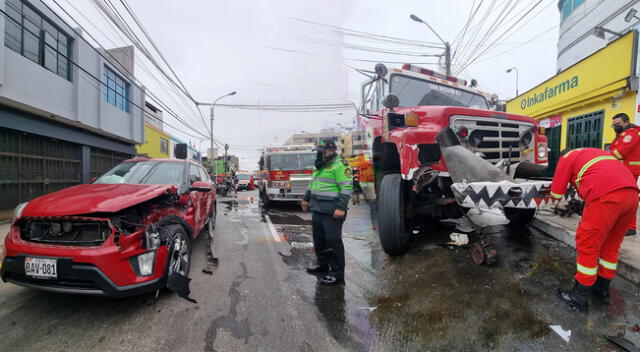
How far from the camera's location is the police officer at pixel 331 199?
350 centimetres

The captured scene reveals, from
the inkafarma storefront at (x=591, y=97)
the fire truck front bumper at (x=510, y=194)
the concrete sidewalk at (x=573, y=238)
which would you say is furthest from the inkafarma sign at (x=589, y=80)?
the fire truck front bumper at (x=510, y=194)

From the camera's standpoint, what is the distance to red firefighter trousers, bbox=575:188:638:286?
2520 millimetres

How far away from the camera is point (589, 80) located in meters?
8.36

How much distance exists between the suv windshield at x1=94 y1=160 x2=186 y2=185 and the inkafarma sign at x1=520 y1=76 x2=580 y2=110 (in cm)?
Answer: 1097

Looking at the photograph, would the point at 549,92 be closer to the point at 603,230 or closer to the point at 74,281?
the point at 603,230

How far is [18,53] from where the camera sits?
8211mm

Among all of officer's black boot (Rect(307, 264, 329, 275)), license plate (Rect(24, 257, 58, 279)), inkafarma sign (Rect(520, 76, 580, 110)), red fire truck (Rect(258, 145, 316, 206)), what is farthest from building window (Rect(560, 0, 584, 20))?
license plate (Rect(24, 257, 58, 279))

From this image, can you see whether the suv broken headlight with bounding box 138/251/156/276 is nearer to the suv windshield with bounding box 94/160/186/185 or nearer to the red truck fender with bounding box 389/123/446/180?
the suv windshield with bounding box 94/160/186/185

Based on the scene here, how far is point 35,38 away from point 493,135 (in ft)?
40.1

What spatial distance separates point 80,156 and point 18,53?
4197 millimetres

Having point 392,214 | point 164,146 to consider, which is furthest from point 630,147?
point 164,146

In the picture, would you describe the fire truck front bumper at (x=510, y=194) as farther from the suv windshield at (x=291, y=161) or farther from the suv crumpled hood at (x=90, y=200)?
the suv windshield at (x=291, y=161)

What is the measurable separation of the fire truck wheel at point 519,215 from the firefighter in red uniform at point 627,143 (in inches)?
44.9

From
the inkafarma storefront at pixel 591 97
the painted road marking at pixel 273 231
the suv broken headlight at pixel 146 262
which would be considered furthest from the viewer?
the inkafarma storefront at pixel 591 97
